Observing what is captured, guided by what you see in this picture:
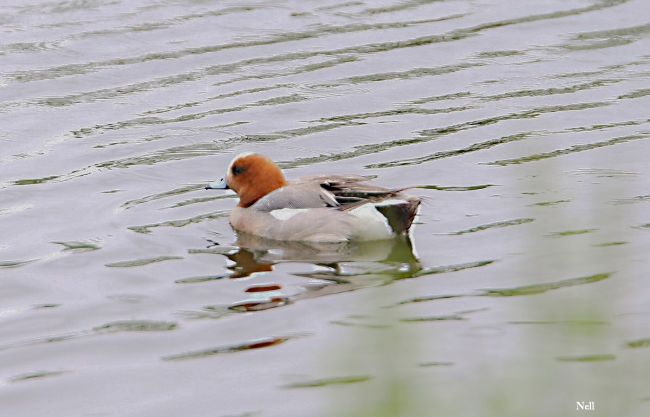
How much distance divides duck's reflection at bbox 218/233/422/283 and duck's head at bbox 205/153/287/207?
→ 40 cm

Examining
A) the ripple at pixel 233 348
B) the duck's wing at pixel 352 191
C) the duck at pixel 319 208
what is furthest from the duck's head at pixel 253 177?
the ripple at pixel 233 348

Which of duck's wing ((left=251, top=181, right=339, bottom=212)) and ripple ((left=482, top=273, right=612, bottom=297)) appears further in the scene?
duck's wing ((left=251, top=181, right=339, bottom=212))

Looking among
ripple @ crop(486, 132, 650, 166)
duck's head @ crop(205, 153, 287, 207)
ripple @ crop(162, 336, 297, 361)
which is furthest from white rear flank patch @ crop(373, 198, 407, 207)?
ripple @ crop(162, 336, 297, 361)

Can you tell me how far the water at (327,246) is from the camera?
7.48 metres

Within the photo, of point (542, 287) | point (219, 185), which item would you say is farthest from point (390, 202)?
point (542, 287)

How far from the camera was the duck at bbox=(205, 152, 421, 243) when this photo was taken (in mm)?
10422

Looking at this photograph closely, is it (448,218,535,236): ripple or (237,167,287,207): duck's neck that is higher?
(237,167,287,207): duck's neck

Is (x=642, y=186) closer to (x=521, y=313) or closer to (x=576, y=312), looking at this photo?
(x=521, y=313)

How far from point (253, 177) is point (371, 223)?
114 cm

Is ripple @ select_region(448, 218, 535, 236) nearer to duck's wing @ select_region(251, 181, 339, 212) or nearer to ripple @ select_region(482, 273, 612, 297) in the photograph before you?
duck's wing @ select_region(251, 181, 339, 212)

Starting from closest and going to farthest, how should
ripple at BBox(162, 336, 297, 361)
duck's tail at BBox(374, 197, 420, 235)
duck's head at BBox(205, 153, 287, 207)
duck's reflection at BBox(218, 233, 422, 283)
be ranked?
1. ripple at BBox(162, 336, 297, 361)
2. duck's reflection at BBox(218, 233, 422, 283)
3. duck's tail at BBox(374, 197, 420, 235)
4. duck's head at BBox(205, 153, 287, 207)

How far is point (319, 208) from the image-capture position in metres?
10.6

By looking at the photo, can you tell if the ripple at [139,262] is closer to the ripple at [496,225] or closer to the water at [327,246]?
the water at [327,246]

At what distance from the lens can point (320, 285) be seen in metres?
9.48
